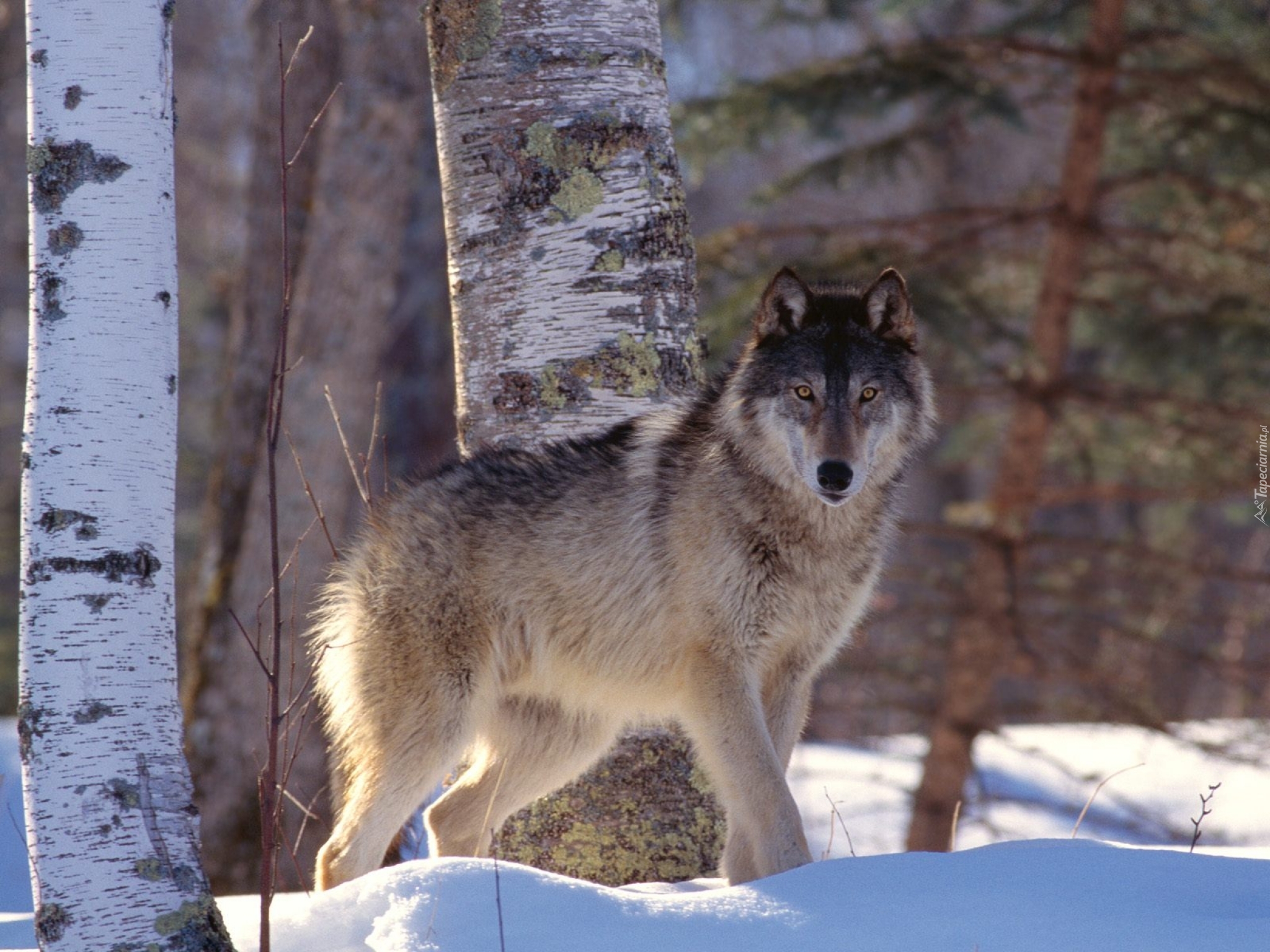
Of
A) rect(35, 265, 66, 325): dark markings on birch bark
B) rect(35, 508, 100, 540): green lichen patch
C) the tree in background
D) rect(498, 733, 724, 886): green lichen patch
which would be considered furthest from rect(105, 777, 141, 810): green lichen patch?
the tree in background

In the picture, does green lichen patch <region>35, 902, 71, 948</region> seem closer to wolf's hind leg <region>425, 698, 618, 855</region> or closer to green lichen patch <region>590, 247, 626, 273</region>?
wolf's hind leg <region>425, 698, 618, 855</region>

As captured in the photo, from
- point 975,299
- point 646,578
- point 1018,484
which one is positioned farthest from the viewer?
point 975,299

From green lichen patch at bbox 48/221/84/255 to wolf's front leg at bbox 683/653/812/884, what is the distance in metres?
2.27

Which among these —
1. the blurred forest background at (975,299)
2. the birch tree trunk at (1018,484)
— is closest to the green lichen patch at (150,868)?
the blurred forest background at (975,299)

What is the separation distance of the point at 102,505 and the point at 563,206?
2.22 m

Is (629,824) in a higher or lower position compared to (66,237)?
lower

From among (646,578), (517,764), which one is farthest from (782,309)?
(517,764)

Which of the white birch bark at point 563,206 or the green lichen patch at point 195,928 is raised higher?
the white birch bark at point 563,206

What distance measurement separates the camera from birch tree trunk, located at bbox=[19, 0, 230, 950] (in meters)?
2.99

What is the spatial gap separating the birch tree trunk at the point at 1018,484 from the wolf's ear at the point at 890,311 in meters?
6.02

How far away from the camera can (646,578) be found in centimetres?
445

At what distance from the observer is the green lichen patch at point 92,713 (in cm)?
300

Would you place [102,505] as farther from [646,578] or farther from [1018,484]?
[1018,484]

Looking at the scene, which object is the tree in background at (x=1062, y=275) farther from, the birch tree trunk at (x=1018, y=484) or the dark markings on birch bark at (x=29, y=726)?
the dark markings on birch bark at (x=29, y=726)
